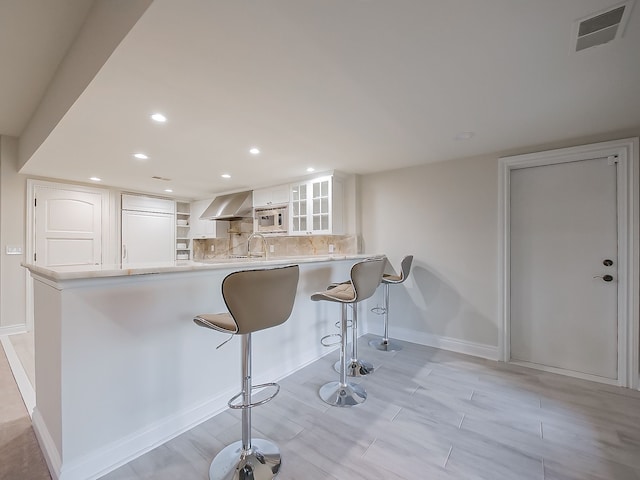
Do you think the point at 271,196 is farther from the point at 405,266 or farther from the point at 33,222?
the point at 33,222

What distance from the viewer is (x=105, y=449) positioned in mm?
1505

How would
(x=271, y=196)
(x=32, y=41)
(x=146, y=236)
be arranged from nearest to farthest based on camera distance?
(x=32, y=41) < (x=271, y=196) < (x=146, y=236)

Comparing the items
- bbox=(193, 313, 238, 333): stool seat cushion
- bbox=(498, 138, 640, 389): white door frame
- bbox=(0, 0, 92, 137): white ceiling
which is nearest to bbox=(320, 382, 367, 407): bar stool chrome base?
bbox=(193, 313, 238, 333): stool seat cushion

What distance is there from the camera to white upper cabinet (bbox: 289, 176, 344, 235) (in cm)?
383

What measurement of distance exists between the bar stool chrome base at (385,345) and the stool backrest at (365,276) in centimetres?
125

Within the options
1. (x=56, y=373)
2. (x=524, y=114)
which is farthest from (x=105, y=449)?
(x=524, y=114)

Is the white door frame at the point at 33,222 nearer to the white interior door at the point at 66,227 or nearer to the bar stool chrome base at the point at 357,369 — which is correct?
the white interior door at the point at 66,227

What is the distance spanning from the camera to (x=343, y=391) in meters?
2.26

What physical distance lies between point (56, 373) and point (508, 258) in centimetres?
373

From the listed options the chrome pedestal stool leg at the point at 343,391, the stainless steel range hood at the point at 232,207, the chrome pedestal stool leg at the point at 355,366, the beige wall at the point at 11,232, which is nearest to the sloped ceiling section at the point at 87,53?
the beige wall at the point at 11,232

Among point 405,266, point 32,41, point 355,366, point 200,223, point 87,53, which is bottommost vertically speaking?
point 355,366

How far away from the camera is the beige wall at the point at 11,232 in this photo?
3.80m

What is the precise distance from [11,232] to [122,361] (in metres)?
3.99

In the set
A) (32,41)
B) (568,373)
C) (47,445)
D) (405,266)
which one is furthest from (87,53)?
(568,373)
